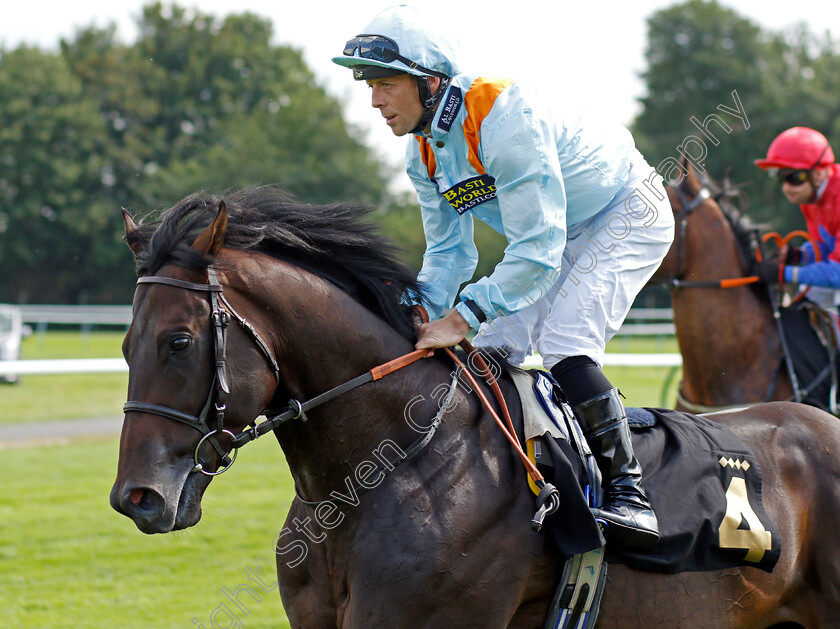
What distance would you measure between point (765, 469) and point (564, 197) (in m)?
1.19

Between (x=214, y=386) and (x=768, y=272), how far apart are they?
14.5ft

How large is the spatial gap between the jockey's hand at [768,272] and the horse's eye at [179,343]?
4466 mm

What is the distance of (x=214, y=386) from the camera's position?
2162 millimetres

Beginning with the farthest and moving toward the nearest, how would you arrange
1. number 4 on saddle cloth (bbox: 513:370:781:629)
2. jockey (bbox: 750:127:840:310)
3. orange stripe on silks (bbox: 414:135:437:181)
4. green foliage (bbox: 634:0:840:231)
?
green foliage (bbox: 634:0:840:231) → jockey (bbox: 750:127:840:310) → orange stripe on silks (bbox: 414:135:437:181) → number 4 on saddle cloth (bbox: 513:370:781:629)

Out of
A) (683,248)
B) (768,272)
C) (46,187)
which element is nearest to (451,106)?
(683,248)

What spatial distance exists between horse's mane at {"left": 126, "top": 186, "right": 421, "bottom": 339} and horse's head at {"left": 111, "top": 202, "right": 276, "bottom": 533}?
115 millimetres

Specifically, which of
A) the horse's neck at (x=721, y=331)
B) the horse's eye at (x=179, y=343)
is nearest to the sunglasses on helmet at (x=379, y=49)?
the horse's eye at (x=179, y=343)

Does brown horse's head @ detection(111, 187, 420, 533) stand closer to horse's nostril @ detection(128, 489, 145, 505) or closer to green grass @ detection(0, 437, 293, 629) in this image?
horse's nostril @ detection(128, 489, 145, 505)

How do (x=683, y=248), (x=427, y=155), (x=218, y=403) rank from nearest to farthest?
1. (x=218, y=403)
2. (x=427, y=155)
3. (x=683, y=248)

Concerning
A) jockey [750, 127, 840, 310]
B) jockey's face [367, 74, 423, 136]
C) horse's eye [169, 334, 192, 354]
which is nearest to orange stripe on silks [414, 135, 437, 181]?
jockey's face [367, 74, 423, 136]

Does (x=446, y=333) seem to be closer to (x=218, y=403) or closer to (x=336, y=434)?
(x=336, y=434)

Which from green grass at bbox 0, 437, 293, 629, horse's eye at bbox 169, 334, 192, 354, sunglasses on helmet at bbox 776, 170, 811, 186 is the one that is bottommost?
green grass at bbox 0, 437, 293, 629

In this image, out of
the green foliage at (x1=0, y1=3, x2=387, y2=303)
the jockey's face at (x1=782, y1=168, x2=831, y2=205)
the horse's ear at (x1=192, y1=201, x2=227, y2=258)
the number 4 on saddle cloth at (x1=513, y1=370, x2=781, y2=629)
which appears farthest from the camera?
the green foliage at (x1=0, y1=3, x2=387, y2=303)

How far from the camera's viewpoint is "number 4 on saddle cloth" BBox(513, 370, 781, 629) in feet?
8.21
